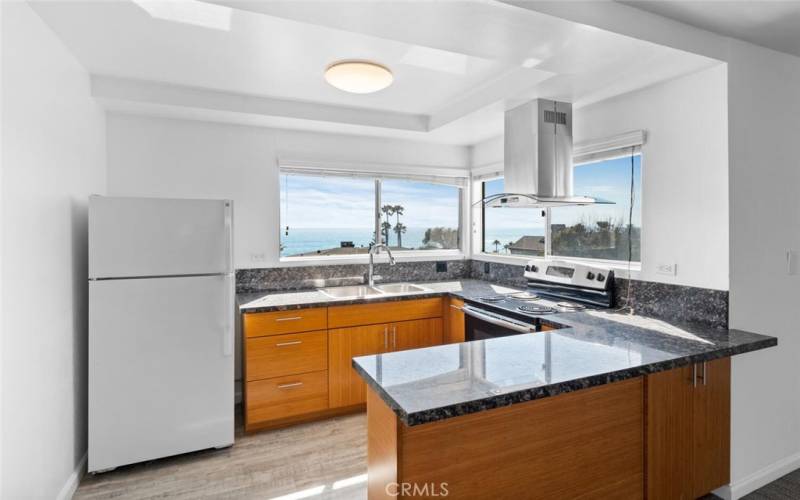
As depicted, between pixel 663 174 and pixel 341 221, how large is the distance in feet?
8.00

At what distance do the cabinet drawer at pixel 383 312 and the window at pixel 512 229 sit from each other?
91cm

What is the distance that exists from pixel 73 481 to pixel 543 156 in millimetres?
3094

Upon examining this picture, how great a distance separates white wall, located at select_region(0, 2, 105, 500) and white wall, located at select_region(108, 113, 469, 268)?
20.3 inches

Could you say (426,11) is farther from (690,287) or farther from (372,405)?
(690,287)

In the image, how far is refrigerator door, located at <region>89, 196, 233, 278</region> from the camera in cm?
229

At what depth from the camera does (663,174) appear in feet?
7.72

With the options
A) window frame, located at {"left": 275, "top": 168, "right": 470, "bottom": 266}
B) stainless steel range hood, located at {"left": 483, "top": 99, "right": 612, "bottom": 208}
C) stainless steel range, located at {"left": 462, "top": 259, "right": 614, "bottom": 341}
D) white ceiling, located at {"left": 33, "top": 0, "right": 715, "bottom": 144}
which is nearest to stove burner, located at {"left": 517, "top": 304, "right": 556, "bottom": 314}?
stainless steel range, located at {"left": 462, "top": 259, "right": 614, "bottom": 341}

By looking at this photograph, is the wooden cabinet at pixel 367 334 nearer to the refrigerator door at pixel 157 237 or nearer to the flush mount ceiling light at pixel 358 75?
the refrigerator door at pixel 157 237

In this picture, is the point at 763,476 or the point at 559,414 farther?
the point at 763,476

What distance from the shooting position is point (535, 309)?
2.58m

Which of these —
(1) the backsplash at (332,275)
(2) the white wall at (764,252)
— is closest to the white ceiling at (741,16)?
(2) the white wall at (764,252)

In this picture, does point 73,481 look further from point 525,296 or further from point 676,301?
point 676,301

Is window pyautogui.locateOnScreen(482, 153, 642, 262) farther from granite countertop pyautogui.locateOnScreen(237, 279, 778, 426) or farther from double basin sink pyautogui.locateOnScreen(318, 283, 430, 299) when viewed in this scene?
double basin sink pyautogui.locateOnScreen(318, 283, 430, 299)

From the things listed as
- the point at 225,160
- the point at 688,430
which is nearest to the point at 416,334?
the point at 688,430
